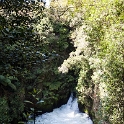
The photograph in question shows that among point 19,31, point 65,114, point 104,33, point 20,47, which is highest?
point 104,33

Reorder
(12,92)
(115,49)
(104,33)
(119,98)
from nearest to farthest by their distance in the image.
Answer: (115,49), (119,98), (104,33), (12,92)

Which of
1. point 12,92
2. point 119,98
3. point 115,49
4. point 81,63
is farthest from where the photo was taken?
point 81,63

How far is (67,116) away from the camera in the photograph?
14.2 meters

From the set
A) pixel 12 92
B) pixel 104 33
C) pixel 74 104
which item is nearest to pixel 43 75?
pixel 74 104

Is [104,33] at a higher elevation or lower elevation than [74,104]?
higher

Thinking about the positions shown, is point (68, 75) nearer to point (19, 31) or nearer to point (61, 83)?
point (61, 83)

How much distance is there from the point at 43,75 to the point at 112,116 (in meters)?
8.99

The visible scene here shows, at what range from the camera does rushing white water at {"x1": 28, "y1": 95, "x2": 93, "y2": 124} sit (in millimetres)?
13133

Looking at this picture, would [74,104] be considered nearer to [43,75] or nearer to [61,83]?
[61,83]

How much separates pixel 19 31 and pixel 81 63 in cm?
1024

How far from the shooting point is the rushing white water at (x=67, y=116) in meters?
13.1

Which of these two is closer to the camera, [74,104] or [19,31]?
[19,31]

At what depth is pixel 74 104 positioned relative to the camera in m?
15.5

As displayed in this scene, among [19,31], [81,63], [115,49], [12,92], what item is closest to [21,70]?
[19,31]
